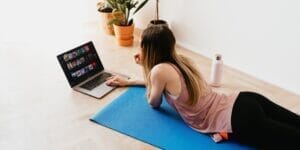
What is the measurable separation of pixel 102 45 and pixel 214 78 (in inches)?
48.3

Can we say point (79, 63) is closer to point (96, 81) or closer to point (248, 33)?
point (96, 81)

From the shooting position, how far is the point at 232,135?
1785 millimetres

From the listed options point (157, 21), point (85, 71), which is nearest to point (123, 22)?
point (157, 21)

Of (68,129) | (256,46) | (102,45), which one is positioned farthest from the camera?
(102,45)

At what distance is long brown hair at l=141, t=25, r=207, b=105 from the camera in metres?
1.68

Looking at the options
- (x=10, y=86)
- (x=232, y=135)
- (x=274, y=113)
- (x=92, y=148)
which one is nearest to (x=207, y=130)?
→ (x=232, y=135)

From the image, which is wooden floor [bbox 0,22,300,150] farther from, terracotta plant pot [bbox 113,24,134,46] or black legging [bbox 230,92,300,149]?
black legging [bbox 230,92,300,149]

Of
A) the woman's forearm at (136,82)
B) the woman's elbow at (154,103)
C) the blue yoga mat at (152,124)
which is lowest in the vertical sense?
the blue yoga mat at (152,124)

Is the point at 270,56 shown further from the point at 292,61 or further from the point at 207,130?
the point at 207,130

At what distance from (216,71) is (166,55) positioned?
2.55 ft

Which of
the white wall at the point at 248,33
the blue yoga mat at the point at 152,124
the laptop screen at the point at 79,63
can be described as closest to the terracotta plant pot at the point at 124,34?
the white wall at the point at 248,33

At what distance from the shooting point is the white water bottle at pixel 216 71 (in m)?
2.38

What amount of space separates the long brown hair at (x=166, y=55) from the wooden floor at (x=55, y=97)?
16.6 inches

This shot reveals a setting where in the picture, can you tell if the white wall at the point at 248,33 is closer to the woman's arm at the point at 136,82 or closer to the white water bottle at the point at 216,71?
the white water bottle at the point at 216,71
